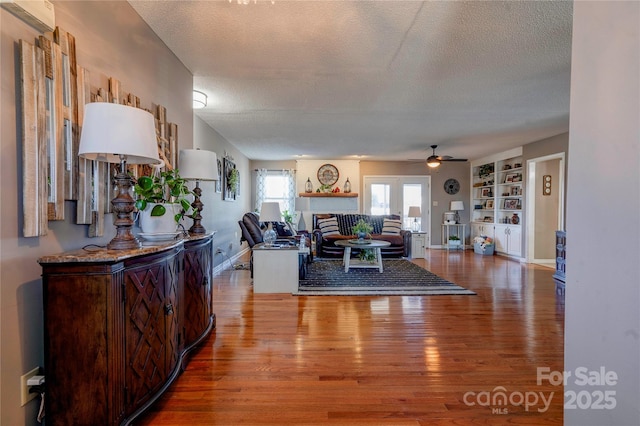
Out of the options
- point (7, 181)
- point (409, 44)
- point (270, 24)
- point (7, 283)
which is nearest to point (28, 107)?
point (7, 181)

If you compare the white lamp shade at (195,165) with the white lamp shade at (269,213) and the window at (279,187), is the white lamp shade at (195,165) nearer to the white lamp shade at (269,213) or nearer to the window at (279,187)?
the white lamp shade at (269,213)

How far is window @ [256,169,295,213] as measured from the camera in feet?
28.0

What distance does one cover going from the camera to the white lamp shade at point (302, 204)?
8260 millimetres

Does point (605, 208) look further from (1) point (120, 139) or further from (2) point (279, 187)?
(2) point (279, 187)

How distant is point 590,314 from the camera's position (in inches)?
36.9

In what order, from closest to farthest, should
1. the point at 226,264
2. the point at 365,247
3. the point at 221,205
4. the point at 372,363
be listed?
the point at 372,363 < the point at 365,247 < the point at 221,205 < the point at 226,264

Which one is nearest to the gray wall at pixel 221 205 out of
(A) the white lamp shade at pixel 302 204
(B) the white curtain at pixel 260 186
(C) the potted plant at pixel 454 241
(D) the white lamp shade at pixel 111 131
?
(B) the white curtain at pixel 260 186

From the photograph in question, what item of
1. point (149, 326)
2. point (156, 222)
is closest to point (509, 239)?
point (156, 222)

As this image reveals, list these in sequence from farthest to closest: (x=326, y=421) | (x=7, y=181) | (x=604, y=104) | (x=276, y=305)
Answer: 1. (x=276, y=305)
2. (x=326, y=421)
3. (x=7, y=181)
4. (x=604, y=104)

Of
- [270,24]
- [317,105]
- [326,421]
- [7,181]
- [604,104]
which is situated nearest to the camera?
[604,104]

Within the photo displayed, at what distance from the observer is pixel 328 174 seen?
335 inches

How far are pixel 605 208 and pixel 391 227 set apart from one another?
19.8 ft

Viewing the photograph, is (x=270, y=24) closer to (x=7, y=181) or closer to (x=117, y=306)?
(x=7, y=181)

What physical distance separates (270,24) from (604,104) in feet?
6.84
